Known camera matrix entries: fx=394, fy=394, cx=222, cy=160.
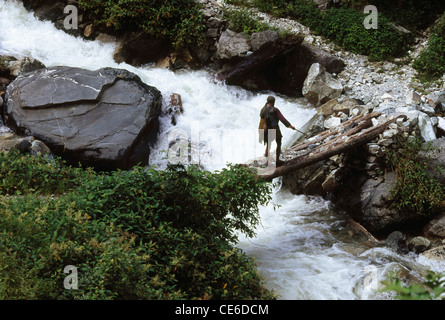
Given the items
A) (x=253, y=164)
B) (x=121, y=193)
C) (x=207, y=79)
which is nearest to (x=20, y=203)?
(x=121, y=193)

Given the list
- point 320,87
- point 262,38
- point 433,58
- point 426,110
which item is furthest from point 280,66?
point 426,110

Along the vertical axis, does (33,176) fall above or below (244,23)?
below

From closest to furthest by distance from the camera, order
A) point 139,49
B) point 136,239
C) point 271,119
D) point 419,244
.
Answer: point 136,239
point 271,119
point 419,244
point 139,49

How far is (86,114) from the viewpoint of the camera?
30.4ft

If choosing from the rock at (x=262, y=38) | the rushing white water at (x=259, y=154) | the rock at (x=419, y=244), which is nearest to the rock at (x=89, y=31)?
the rushing white water at (x=259, y=154)

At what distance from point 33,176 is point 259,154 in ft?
17.5

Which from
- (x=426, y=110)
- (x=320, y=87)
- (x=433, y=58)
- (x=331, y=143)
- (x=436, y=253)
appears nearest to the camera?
(x=436, y=253)

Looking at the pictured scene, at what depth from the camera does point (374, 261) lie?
6918 millimetres

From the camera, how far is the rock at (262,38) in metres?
12.1

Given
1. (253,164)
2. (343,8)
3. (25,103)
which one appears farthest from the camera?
(343,8)

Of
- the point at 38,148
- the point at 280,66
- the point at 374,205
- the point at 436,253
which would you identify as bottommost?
the point at 436,253

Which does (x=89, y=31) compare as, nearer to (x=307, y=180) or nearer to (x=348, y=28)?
(x=348, y=28)

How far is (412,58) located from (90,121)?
395 inches
